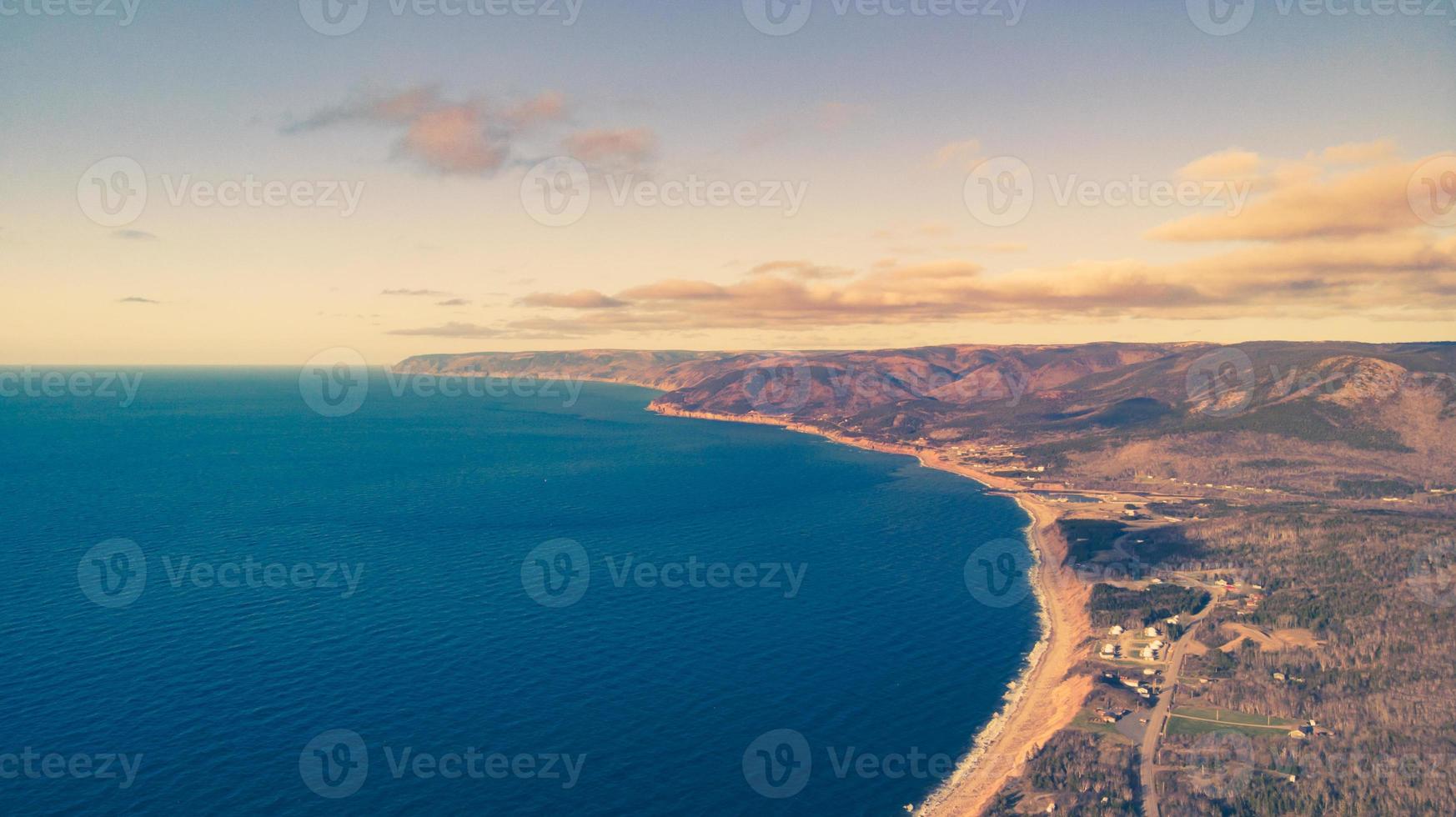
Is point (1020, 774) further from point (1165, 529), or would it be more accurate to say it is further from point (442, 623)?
point (1165, 529)

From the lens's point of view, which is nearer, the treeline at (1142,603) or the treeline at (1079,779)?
the treeline at (1079,779)

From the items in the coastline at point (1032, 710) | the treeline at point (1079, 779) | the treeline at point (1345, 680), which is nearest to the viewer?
the treeline at point (1079, 779)

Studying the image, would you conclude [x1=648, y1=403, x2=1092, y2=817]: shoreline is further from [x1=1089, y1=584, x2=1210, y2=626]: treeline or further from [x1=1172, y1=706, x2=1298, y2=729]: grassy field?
[x1=1172, y1=706, x2=1298, y2=729]: grassy field

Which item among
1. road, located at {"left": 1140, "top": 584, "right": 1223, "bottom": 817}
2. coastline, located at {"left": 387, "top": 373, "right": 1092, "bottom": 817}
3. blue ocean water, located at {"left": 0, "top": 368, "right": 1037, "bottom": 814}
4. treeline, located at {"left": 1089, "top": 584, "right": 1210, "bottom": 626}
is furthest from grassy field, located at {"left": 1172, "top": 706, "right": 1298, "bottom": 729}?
treeline, located at {"left": 1089, "top": 584, "right": 1210, "bottom": 626}

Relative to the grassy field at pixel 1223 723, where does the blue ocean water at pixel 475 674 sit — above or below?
above

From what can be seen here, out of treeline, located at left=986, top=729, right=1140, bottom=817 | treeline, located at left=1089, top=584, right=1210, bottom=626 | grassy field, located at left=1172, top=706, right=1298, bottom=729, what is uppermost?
treeline, located at left=1089, top=584, right=1210, bottom=626

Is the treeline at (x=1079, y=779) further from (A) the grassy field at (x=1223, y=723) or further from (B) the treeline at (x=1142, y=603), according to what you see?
(B) the treeline at (x=1142, y=603)

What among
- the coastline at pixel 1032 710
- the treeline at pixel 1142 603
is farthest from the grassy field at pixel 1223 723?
the treeline at pixel 1142 603

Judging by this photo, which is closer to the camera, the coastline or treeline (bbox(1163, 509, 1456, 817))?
treeline (bbox(1163, 509, 1456, 817))
